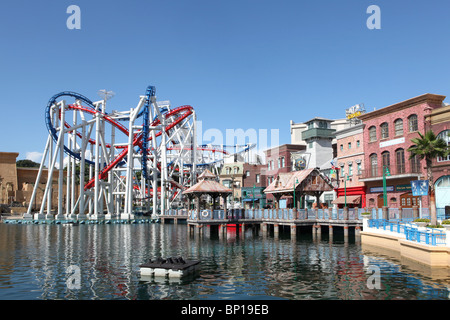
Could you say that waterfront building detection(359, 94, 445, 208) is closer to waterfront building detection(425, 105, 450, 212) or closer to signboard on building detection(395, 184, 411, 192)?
signboard on building detection(395, 184, 411, 192)


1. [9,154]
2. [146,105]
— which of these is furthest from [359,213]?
[9,154]

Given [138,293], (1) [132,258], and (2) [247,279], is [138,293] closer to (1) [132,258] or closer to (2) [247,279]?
(2) [247,279]

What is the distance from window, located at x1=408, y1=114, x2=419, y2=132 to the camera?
3816cm

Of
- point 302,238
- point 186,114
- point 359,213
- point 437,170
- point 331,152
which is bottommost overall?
point 302,238

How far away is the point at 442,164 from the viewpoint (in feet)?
115

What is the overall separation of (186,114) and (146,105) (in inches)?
359

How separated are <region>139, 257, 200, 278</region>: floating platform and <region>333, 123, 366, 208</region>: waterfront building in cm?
3047

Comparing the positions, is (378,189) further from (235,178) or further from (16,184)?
(16,184)

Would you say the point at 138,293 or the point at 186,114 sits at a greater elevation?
the point at 186,114

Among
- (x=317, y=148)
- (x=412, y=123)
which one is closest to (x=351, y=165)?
(x=412, y=123)

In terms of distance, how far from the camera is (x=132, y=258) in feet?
77.3

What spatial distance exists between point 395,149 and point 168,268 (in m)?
30.8

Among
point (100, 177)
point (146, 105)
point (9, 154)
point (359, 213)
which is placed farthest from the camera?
point (9, 154)
